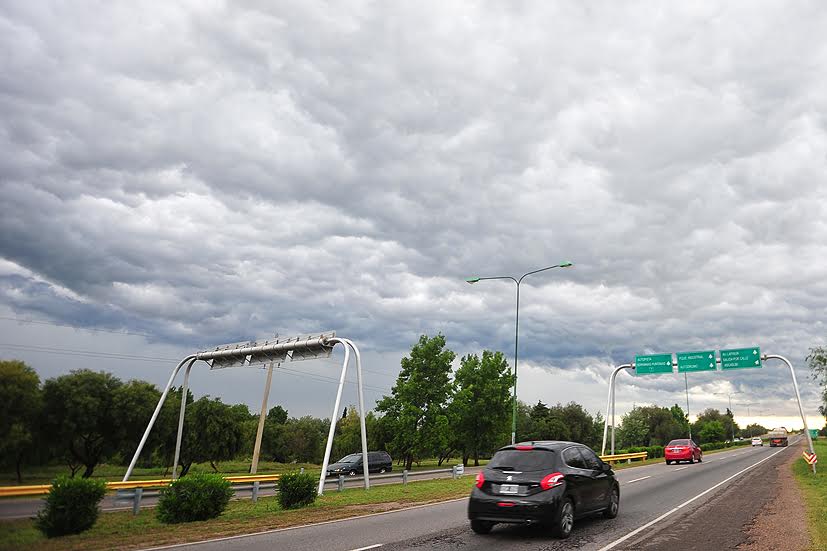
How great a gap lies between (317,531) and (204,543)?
224cm

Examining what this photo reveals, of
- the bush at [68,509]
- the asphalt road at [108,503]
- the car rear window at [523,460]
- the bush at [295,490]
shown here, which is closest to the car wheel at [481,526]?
the car rear window at [523,460]

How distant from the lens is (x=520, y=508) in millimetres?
9859

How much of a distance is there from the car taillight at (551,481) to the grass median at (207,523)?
5994 mm

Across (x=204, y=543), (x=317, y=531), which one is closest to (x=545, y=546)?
(x=317, y=531)

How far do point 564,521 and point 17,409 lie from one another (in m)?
37.2

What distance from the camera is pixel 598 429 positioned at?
122 metres

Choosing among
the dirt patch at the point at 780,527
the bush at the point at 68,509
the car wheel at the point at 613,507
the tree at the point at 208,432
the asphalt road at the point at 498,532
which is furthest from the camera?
the tree at the point at 208,432

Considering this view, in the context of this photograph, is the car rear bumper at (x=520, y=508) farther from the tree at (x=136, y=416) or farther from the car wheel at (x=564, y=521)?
the tree at (x=136, y=416)

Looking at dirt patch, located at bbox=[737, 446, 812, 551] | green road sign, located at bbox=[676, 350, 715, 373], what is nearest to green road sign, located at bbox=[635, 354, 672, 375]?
green road sign, located at bbox=[676, 350, 715, 373]

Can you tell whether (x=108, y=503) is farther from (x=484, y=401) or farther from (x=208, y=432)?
(x=484, y=401)

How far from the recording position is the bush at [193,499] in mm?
13469

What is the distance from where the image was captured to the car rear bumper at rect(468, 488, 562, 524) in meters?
9.79

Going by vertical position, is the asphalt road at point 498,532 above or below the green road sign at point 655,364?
below

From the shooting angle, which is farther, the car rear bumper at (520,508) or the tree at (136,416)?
the tree at (136,416)
